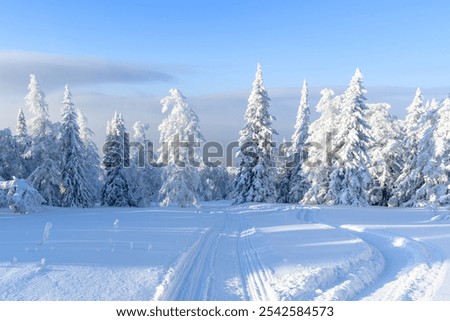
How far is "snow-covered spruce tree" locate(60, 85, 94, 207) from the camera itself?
35188mm

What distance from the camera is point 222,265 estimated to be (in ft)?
31.2

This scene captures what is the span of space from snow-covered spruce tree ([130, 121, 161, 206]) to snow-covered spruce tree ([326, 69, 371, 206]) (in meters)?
22.8

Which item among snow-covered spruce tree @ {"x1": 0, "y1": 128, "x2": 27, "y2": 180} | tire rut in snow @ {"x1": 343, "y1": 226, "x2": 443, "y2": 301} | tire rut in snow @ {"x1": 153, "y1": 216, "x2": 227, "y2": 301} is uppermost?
snow-covered spruce tree @ {"x1": 0, "y1": 128, "x2": 27, "y2": 180}

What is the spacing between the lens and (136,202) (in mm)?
42125

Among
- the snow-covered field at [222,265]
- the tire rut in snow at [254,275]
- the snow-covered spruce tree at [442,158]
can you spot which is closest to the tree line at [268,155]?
the snow-covered spruce tree at [442,158]

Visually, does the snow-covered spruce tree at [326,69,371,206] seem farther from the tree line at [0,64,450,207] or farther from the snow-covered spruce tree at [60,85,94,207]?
the snow-covered spruce tree at [60,85,94,207]

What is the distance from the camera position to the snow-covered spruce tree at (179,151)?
32.1 meters

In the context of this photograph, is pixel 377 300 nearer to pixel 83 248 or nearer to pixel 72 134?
pixel 83 248

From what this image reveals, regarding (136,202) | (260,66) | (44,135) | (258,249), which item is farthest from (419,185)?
(44,135)

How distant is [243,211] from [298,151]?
55.6ft

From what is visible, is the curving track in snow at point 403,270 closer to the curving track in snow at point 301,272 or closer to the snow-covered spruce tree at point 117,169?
the curving track in snow at point 301,272

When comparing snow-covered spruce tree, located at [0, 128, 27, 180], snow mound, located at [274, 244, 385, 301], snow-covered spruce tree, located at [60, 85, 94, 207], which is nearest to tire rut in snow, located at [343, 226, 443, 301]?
snow mound, located at [274, 244, 385, 301]

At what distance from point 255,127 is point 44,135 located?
71.6ft

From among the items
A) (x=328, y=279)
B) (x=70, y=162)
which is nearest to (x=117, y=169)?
(x=70, y=162)
